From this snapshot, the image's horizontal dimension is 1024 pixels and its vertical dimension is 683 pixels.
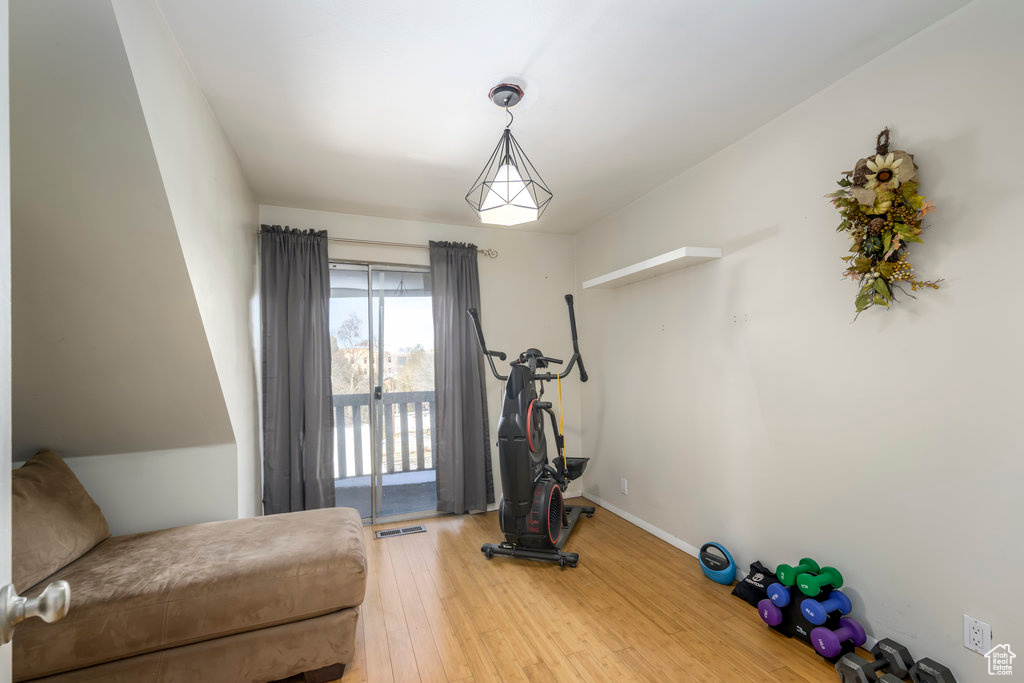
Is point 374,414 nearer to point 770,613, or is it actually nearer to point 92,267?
point 92,267

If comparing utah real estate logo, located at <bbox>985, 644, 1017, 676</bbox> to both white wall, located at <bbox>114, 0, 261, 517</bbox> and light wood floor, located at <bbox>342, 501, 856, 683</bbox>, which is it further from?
white wall, located at <bbox>114, 0, 261, 517</bbox>

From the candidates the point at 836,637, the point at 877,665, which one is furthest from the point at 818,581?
the point at 877,665

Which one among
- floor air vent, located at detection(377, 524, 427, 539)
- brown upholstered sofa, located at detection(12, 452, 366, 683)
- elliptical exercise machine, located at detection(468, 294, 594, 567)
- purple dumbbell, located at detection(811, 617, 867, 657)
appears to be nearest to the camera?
brown upholstered sofa, located at detection(12, 452, 366, 683)

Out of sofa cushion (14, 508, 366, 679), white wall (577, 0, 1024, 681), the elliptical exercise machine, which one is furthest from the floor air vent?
white wall (577, 0, 1024, 681)

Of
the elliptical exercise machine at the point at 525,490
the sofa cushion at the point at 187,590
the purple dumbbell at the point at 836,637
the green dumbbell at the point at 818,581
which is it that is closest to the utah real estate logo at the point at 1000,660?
the purple dumbbell at the point at 836,637

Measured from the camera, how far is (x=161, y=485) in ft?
8.07

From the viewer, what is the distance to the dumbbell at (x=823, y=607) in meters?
1.99

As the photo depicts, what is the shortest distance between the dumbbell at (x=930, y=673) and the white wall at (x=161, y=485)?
320 cm

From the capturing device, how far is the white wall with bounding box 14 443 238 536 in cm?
237

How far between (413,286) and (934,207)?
3310mm

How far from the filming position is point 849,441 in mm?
2129

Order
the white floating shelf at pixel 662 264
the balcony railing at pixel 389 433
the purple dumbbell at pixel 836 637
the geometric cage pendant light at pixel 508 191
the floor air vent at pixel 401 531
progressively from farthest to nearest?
the balcony railing at pixel 389 433 < the floor air vent at pixel 401 531 < the white floating shelf at pixel 662 264 < the geometric cage pendant light at pixel 508 191 < the purple dumbbell at pixel 836 637

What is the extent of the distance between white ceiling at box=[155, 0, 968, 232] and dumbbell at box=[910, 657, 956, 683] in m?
2.32

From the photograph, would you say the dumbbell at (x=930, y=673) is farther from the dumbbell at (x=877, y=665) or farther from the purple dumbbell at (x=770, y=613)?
the purple dumbbell at (x=770, y=613)
